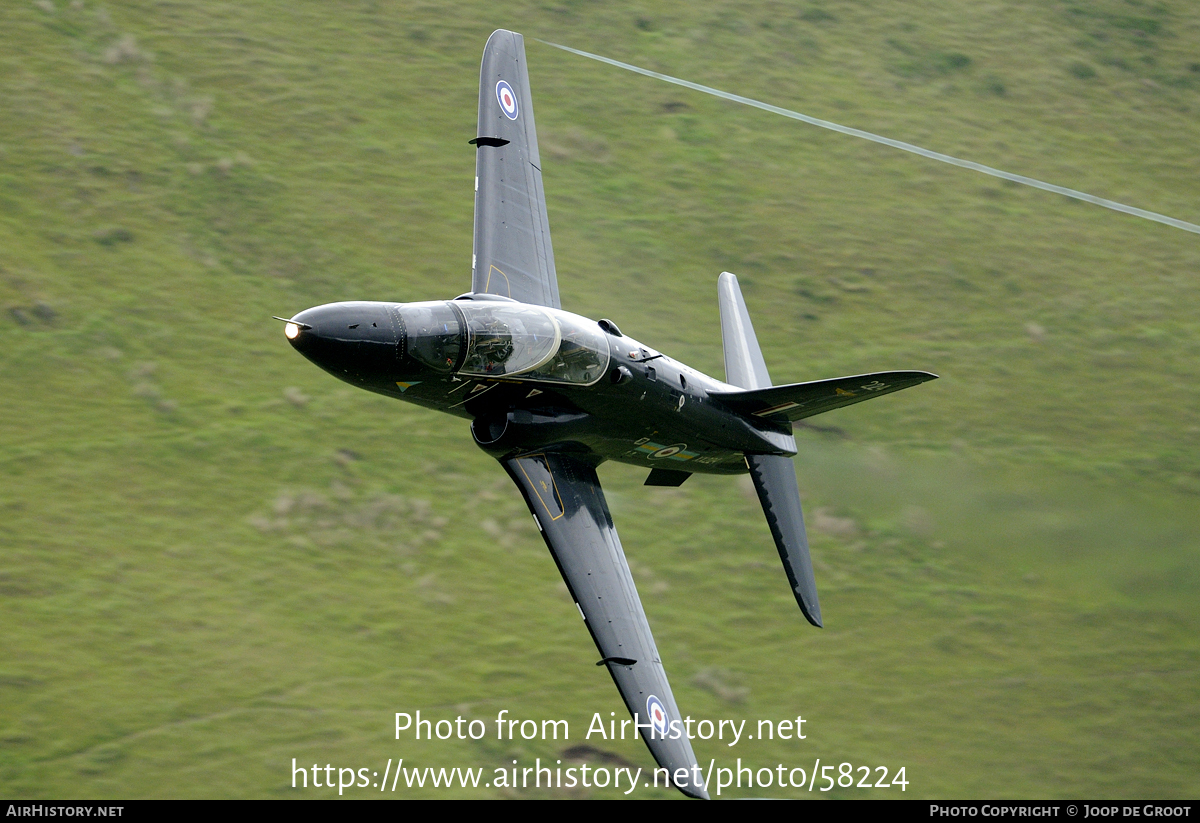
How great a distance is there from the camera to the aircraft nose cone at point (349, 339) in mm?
16219

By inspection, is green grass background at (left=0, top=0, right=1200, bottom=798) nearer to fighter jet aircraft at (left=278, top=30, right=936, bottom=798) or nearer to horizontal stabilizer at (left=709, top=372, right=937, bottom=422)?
fighter jet aircraft at (left=278, top=30, right=936, bottom=798)

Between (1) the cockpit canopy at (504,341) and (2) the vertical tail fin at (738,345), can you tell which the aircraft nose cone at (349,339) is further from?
(2) the vertical tail fin at (738,345)

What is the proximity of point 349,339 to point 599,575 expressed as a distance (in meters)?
5.22

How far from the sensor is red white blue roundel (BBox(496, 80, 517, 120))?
2180 centimetres

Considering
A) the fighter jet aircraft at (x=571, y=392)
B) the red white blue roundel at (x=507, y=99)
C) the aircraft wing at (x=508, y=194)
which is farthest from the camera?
the red white blue roundel at (x=507, y=99)

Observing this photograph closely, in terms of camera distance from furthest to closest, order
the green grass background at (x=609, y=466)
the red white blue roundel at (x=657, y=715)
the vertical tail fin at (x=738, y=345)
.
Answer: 1. the vertical tail fin at (x=738, y=345)
2. the green grass background at (x=609, y=466)
3. the red white blue roundel at (x=657, y=715)

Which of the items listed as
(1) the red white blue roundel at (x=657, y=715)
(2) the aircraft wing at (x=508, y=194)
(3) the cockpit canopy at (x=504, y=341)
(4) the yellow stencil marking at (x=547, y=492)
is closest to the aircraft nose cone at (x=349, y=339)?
(3) the cockpit canopy at (x=504, y=341)

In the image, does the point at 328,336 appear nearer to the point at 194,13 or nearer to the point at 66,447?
the point at 66,447

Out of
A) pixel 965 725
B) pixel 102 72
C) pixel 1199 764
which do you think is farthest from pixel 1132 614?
pixel 102 72

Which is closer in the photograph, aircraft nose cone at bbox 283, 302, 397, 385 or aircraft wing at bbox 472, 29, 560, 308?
aircraft nose cone at bbox 283, 302, 397, 385

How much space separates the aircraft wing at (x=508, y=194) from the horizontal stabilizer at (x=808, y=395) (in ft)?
11.6

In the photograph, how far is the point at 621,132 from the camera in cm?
3023

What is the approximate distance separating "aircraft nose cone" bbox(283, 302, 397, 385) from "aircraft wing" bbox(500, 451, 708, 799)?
2.97 metres

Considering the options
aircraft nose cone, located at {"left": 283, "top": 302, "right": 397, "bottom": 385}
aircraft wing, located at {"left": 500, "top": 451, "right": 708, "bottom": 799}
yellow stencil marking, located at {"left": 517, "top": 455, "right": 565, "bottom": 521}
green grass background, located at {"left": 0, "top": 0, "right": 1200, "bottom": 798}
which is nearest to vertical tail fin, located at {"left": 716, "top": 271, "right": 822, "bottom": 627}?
aircraft wing, located at {"left": 500, "top": 451, "right": 708, "bottom": 799}
